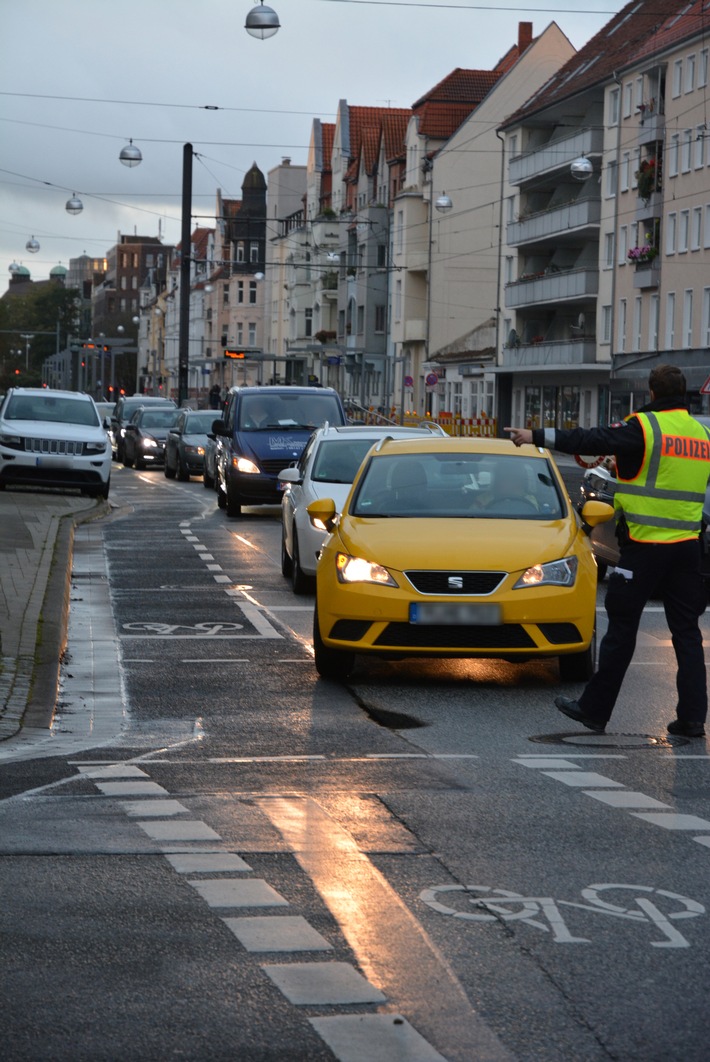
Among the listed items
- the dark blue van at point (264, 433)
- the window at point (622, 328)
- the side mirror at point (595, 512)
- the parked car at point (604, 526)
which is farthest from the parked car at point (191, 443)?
the side mirror at point (595, 512)

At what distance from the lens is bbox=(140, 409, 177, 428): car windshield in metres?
52.5

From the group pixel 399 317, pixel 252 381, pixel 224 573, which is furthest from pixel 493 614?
pixel 252 381

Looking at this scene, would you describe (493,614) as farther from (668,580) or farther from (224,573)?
(224,573)

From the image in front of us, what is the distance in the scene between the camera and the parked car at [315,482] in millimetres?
17625

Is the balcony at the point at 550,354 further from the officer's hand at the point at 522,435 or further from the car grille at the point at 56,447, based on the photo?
the officer's hand at the point at 522,435

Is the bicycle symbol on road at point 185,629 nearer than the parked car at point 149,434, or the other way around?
the bicycle symbol on road at point 185,629

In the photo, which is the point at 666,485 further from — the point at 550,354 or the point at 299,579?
the point at 550,354

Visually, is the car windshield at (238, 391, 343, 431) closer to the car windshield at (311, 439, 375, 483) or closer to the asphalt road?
the car windshield at (311, 439, 375, 483)

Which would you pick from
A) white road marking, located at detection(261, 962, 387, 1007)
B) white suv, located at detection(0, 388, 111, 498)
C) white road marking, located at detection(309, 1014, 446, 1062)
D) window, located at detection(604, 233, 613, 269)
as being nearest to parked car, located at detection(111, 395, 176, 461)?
window, located at detection(604, 233, 613, 269)

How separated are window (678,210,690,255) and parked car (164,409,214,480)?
26.0 m

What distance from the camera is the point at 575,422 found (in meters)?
76.6

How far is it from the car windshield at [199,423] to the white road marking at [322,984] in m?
37.7

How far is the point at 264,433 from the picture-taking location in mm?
29781

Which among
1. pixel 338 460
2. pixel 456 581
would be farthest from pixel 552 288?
pixel 456 581
